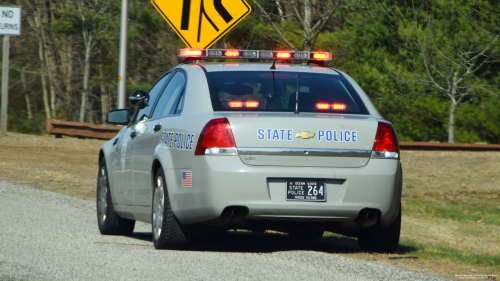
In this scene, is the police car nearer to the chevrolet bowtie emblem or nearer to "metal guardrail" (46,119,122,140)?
the chevrolet bowtie emblem

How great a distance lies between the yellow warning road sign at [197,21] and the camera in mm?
10234

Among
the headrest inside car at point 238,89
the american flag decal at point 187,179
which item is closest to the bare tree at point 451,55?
the headrest inside car at point 238,89

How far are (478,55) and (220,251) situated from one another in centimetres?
1713

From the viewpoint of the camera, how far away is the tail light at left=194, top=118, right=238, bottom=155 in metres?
5.55

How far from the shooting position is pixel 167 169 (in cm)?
605

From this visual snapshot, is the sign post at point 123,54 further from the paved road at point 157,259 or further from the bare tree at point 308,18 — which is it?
the paved road at point 157,259

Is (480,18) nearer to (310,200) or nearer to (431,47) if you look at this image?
(431,47)

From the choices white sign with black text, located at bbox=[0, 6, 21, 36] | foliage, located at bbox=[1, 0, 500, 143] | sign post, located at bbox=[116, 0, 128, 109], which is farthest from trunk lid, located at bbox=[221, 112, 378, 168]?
white sign with black text, located at bbox=[0, 6, 21, 36]

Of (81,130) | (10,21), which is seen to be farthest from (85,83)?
(81,130)

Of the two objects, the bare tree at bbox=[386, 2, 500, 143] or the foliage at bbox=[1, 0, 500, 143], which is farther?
the foliage at bbox=[1, 0, 500, 143]

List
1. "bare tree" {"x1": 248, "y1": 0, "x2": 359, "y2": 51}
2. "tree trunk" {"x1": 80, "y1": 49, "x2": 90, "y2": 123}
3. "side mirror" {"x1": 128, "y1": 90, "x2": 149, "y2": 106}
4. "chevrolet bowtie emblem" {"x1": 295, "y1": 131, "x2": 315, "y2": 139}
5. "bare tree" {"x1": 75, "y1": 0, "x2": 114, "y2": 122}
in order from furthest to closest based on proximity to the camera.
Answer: "tree trunk" {"x1": 80, "y1": 49, "x2": 90, "y2": 123} → "bare tree" {"x1": 75, "y1": 0, "x2": 114, "y2": 122} → "bare tree" {"x1": 248, "y1": 0, "x2": 359, "y2": 51} → "side mirror" {"x1": 128, "y1": 90, "x2": 149, "y2": 106} → "chevrolet bowtie emblem" {"x1": 295, "y1": 131, "x2": 315, "y2": 139}

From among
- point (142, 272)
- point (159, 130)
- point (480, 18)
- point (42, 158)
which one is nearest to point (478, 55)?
point (480, 18)

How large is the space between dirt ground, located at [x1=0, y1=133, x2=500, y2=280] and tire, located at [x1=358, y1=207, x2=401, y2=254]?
0.39 ft

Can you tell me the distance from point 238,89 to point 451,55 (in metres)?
17.8
